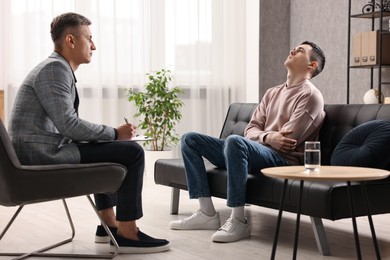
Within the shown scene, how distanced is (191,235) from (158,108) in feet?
8.24

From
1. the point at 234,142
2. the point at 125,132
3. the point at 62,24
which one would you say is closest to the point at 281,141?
the point at 234,142

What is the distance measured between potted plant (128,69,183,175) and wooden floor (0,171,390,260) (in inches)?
56.7

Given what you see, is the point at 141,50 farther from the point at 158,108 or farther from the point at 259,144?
the point at 259,144

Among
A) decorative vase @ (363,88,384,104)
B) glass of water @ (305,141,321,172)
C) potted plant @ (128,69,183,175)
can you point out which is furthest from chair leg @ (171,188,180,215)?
decorative vase @ (363,88,384,104)

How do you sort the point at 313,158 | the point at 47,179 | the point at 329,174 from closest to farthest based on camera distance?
1. the point at 329,174
2. the point at 313,158
3. the point at 47,179

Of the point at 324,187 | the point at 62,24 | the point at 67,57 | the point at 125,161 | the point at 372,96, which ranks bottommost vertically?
the point at 324,187

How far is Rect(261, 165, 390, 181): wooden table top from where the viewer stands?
205 cm

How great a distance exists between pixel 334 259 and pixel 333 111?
2.97ft

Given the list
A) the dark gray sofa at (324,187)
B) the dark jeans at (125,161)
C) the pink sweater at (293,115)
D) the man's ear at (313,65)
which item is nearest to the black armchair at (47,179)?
the dark jeans at (125,161)

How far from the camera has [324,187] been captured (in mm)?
2770

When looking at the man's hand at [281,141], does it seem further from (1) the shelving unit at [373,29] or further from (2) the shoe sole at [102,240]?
(1) the shelving unit at [373,29]

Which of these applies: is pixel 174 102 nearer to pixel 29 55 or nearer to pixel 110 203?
pixel 29 55

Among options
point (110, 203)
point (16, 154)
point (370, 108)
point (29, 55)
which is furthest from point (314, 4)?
point (16, 154)

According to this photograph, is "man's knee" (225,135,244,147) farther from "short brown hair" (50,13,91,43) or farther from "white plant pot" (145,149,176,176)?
"white plant pot" (145,149,176,176)
